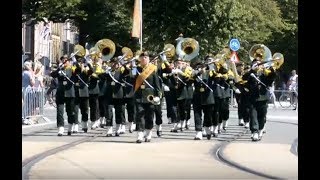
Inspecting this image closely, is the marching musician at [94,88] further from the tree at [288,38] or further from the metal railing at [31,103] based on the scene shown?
the tree at [288,38]

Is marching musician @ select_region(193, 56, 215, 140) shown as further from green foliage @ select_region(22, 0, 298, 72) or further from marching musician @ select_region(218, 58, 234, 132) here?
green foliage @ select_region(22, 0, 298, 72)

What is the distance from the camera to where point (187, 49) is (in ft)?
69.7

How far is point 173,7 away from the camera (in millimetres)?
41219

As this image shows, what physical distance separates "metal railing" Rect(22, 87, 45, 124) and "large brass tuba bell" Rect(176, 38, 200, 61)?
481cm

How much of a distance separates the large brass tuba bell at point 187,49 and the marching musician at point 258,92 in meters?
2.62

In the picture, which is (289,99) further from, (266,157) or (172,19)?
(266,157)

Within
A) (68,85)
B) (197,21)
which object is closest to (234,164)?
(68,85)

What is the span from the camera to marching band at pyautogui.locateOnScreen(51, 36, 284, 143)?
59.1 feet

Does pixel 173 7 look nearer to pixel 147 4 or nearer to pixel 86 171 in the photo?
pixel 147 4

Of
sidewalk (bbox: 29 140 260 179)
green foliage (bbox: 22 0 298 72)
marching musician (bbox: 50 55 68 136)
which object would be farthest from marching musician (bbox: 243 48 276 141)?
green foliage (bbox: 22 0 298 72)

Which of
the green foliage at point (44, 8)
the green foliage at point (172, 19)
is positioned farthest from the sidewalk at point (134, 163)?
the green foliage at point (172, 19)

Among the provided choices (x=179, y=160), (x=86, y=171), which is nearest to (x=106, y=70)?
(x=179, y=160)

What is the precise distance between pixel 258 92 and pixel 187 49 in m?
3.29

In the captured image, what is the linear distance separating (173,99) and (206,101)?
12.2ft
